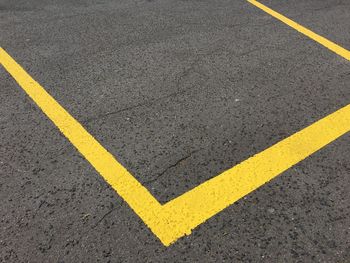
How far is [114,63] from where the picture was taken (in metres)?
4.54

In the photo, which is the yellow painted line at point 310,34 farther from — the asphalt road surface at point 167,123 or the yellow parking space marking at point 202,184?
the yellow parking space marking at point 202,184

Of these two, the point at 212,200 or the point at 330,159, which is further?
the point at 330,159

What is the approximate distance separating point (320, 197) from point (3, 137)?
262cm

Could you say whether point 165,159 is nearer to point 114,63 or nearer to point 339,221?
point 339,221

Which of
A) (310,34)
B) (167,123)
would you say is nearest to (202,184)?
(167,123)

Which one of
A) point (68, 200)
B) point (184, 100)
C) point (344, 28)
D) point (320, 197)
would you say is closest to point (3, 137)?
point (68, 200)

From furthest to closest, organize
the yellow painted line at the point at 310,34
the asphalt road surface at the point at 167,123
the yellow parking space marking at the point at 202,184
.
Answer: the yellow painted line at the point at 310,34
the yellow parking space marking at the point at 202,184
the asphalt road surface at the point at 167,123

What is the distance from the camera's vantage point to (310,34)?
5449 mm

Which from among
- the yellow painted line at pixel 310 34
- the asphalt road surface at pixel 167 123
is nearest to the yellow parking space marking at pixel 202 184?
the asphalt road surface at pixel 167 123

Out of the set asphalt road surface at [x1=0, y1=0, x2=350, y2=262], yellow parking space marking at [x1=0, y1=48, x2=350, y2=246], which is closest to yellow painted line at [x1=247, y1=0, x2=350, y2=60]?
asphalt road surface at [x1=0, y1=0, x2=350, y2=262]

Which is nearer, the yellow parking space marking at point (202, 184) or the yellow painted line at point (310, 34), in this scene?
the yellow parking space marking at point (202, 184)

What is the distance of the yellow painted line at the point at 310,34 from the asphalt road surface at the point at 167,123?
0.35 ft

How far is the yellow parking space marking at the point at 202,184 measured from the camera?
278 cm

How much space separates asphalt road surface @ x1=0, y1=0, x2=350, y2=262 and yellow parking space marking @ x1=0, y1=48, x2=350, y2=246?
0.20 ft
